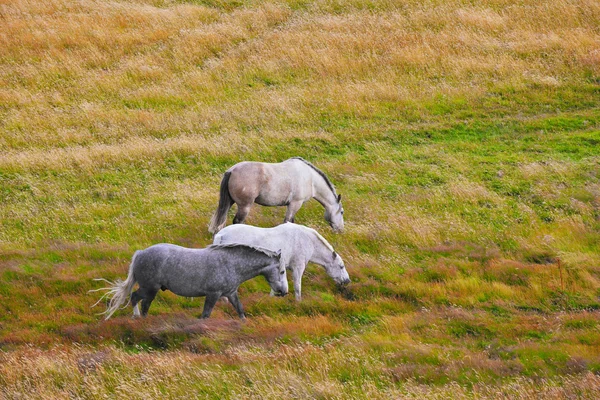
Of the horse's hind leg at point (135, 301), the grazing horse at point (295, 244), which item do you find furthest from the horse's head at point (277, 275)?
the horse's hind leg at point (135, 301)

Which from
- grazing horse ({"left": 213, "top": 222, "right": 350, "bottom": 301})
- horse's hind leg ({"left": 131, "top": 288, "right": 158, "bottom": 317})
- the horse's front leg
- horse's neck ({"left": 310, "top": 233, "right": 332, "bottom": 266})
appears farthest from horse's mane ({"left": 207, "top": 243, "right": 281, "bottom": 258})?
the horse's front leg

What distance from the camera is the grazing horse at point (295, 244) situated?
12922mm

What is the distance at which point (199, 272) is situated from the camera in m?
11.9

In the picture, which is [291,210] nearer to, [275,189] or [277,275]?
[275,189]

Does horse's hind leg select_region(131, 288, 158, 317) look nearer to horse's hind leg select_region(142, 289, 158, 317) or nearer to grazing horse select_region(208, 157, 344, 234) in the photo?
horse's hind leg select_region(142, 289, 158, 317)

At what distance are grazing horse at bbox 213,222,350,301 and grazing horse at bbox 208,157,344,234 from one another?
→ 2269 mm

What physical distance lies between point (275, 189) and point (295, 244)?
108 inches

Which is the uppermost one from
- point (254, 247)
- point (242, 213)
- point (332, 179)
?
point (254, 247)

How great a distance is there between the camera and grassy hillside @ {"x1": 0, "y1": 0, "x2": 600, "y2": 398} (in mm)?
10570

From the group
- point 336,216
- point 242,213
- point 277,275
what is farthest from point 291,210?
point 277,275

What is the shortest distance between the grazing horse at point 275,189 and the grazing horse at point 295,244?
7.45ft

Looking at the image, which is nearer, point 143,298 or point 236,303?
point 143,298

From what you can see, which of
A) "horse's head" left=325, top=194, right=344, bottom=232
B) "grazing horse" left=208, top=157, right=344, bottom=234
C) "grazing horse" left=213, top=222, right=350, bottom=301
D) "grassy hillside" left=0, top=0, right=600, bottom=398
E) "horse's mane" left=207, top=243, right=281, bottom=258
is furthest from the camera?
"horse's head" left=325, top=194, right=344, bottom=232

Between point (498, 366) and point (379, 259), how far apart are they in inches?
187
